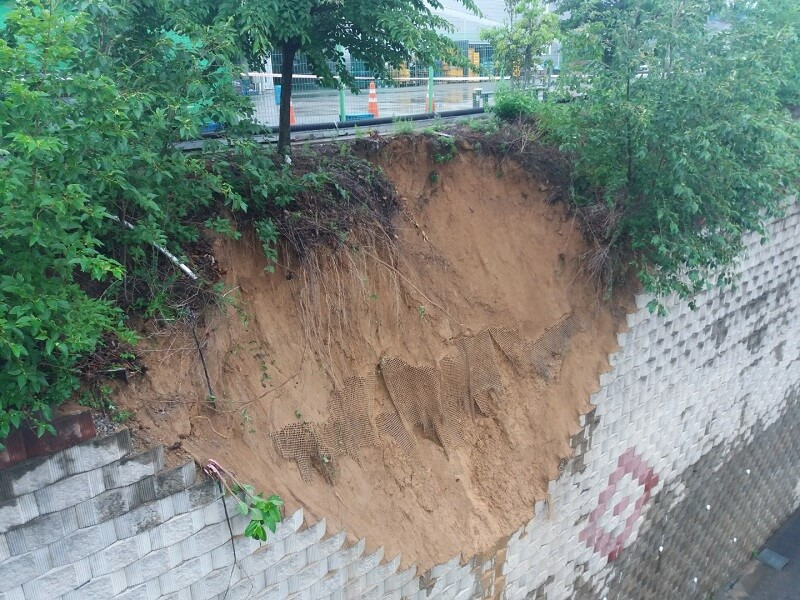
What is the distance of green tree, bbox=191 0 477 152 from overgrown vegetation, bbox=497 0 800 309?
1618 mm

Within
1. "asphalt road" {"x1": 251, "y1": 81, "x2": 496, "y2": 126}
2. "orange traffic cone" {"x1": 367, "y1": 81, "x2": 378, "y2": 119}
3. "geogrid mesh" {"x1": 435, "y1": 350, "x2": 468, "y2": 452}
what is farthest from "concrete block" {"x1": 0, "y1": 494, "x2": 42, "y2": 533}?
"orange traffic cone" {"x1": 367, "y1": 81, "x2": 378, "y2": 119}

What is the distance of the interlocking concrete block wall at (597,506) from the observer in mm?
3061

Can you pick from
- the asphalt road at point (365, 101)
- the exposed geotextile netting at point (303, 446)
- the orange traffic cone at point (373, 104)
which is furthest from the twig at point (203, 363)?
the orange traffic cone at point (373, 104)

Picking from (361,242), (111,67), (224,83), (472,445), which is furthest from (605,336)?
(111,67)

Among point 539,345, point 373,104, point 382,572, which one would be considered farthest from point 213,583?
point 373,104

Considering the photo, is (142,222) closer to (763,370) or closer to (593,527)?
(593,527)

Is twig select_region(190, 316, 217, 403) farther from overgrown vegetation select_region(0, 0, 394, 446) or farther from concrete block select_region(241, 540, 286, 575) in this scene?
concrete block select_region(241, 540, 286, 575)

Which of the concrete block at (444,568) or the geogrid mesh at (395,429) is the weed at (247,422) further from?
the concrete block at (444,568)

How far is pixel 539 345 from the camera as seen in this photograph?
20.4 ft

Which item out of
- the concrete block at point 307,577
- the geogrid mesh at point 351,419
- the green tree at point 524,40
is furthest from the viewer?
the green tree at point 524,40

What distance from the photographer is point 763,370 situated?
8.55 meters

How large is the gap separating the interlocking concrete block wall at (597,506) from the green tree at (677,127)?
2.45 ft

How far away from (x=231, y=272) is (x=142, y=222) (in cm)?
97

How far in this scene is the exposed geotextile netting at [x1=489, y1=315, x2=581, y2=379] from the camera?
609 centimetres
